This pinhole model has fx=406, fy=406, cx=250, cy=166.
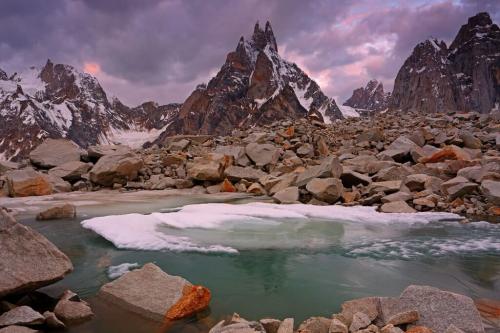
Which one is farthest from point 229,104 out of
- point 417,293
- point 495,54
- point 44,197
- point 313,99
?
point 417,293

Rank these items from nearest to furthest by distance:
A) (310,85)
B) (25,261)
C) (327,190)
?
(25,261)
(327,190)
(310,85)

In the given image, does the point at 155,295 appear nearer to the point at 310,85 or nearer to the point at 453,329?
the point at 453,329

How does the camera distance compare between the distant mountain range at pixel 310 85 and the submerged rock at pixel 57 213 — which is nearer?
the submerged rock at pixel 57 213

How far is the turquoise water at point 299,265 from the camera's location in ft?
13.4

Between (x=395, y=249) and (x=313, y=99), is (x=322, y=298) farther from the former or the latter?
(x=313, y=99)

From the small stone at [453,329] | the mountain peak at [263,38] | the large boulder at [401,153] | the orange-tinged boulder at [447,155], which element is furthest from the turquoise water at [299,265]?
the mountain peak at [263,38]

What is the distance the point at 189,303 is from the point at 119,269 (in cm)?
170

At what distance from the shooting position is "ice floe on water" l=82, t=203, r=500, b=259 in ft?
20.5

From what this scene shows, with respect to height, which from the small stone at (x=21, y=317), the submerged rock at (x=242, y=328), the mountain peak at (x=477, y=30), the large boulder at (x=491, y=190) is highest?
the mountain peak at (x=477, y=30)

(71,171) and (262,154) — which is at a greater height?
(262,154)

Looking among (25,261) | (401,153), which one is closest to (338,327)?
(25,261)

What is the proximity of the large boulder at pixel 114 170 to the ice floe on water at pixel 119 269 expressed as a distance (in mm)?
9592

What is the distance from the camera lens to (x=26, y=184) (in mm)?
12398

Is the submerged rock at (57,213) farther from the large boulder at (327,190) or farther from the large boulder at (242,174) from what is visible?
the large boulder at (242,174)
